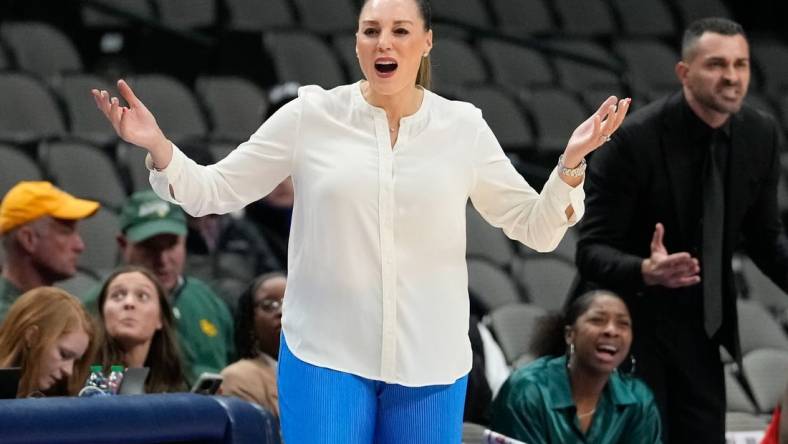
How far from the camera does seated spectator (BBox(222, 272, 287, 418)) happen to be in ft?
16.2

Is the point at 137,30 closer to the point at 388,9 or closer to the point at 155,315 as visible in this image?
the point at 155,315

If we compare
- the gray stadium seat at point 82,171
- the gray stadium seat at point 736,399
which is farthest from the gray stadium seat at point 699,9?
the gray stadium seat at point 82,171

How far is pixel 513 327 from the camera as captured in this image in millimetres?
6426

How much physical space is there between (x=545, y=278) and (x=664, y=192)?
2590 mm

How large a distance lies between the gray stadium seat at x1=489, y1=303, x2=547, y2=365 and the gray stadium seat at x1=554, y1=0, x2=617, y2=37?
12.7 ft

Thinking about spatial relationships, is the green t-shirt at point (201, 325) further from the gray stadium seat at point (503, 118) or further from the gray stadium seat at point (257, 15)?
the gray stadium seat at point (257, 15)

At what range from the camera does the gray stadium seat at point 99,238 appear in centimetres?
→ 641

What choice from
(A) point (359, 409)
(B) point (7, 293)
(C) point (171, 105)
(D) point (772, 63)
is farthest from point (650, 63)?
(A) point (359, 409)

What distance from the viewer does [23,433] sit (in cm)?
295

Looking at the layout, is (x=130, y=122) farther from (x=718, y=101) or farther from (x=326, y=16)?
(x=326, y=16)

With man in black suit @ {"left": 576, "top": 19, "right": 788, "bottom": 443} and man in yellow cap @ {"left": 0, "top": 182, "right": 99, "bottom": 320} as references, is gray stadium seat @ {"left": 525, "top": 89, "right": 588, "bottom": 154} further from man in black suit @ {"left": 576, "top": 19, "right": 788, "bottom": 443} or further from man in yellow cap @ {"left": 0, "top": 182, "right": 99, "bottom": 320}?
man in black suit @ {"left": 576, "top": 19, "right": 788, "bottom": 443}

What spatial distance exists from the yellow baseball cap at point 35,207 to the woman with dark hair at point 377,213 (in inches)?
100.0

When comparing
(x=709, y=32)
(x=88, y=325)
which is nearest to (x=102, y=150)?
(x=88, y=325)

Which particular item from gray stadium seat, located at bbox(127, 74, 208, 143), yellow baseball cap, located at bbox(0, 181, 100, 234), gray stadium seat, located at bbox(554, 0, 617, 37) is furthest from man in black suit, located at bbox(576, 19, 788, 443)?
gray stadium seat, located at bbox(554, 0, 617, 37)
